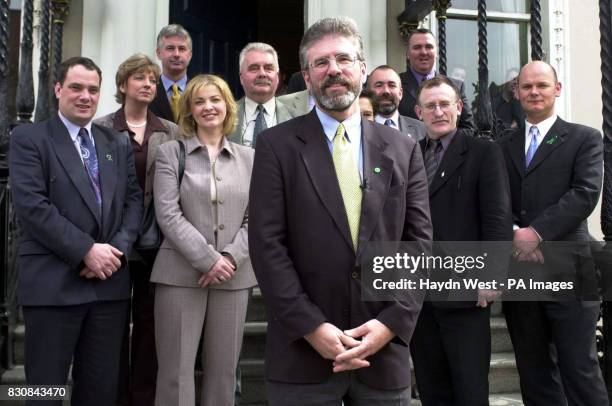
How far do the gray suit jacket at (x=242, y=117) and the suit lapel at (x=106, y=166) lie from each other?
0.84m

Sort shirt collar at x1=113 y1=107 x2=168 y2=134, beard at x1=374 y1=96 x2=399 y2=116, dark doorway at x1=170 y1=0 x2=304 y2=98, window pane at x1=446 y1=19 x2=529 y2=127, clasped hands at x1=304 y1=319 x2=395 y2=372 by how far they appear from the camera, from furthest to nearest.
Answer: window pane at x1=446 y1=19 x2=529 y2=127 → dark doorway at x1=170 y1=0 x2=304 y2=98 → beard at x1=374 y1=96 x2=399 y2=116 → shirt collar at x1=113 y1=107 x2=168 y2=134 → clasped hands at x1=304 y1=319 x2=395 y2=372

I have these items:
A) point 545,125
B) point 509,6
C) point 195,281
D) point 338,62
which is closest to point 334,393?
point 338,62

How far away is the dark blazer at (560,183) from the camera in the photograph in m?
3.02

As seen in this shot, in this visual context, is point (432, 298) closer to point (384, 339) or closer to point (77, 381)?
point (384, 339)

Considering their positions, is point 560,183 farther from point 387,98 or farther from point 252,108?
point 252,108

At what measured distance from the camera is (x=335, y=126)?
215cm

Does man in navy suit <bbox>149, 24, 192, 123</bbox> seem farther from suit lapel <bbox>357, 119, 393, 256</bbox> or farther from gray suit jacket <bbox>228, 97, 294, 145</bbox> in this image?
suit lapel <bbox>357, 119, 393, 256</bbox>

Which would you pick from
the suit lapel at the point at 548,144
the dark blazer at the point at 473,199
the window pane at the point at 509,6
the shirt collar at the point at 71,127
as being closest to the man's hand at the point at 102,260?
the shirt collar at the point at 71,127

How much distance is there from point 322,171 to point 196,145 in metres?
1.33

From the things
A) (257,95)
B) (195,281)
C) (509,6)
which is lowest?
(195,281)

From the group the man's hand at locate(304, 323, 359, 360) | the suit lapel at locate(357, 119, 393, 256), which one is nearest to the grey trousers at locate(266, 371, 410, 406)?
the man's hand at locate(304, 323, 359, 360)

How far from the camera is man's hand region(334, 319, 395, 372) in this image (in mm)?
1883

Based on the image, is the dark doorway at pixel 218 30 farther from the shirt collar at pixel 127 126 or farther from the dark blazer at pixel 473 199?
the dark blazer at pixel 473 199

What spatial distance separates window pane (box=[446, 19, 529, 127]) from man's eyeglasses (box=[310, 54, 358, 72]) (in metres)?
4.76
